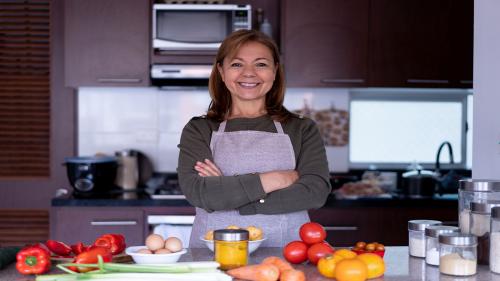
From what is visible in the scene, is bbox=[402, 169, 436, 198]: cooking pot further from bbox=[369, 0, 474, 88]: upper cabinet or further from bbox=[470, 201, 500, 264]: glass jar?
bbox=[470, 201, 500, 264]: glass jar

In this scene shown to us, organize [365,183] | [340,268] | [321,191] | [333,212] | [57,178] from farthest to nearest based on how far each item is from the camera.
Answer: [57,178] → [365,183] → [333,212] → [321,191] → [340,268]

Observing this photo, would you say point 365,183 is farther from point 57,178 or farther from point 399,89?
point 57,178

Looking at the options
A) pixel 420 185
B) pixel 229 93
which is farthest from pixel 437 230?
pixel 420 185

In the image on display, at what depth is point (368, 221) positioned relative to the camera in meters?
4.03

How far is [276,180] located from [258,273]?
0.75 metres

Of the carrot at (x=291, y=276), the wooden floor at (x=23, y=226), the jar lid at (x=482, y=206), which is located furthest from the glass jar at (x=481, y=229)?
the wooden floor at (x=23, y=226)

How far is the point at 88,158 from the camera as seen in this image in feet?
13.9

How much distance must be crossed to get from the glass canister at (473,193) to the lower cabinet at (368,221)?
188 cm

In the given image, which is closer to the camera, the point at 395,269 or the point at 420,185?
the point at 395,269

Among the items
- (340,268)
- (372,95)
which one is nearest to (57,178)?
(372,95)

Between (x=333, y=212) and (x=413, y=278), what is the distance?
2110 mm

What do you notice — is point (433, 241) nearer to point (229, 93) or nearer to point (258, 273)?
point (258, 273)

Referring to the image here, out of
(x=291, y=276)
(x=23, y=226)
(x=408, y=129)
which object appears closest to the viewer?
(x=291, y=276)

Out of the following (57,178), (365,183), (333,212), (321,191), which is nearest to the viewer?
(321,191)
